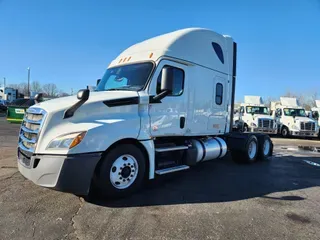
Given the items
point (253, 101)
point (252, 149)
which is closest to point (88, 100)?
point (252, 149)

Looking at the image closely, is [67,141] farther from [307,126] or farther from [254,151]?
[307,126]

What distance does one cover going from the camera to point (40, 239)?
3479mm

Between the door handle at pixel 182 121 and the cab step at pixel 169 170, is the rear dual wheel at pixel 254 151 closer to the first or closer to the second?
the door handle at pixel 182 121

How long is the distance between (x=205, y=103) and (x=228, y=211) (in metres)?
3.41

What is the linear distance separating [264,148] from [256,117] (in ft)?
43.1

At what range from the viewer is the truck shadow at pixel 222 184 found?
5125 mm

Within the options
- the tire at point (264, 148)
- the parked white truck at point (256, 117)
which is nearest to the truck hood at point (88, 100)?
the tire at point (264, 148)

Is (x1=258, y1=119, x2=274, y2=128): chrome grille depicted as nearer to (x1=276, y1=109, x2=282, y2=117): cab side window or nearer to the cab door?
(x1=276, y1=109, x2=282, y2=117): cab side window

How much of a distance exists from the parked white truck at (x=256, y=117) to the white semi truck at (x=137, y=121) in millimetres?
14766

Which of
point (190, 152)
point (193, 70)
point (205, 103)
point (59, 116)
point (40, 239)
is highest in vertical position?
point (193, 70)

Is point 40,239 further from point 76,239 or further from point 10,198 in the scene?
point 10,198

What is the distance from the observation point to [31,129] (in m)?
4.79

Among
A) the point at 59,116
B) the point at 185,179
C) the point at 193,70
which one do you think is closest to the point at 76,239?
the point at 59,116

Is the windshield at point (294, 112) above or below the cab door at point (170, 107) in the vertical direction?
above
